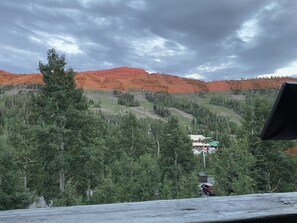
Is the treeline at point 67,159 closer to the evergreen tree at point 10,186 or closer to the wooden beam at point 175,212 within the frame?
the evergreen tree at point 10,186

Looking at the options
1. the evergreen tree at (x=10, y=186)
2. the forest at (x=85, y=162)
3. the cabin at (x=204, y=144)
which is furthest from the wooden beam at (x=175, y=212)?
the cabin at (x=204, y=144)

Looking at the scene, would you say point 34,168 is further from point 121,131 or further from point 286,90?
point 286,90

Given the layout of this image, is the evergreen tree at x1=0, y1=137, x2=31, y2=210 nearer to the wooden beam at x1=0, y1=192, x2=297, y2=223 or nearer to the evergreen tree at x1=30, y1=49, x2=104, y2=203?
the evergreen tree at x1=30, y1=49, x2=104, y2=203

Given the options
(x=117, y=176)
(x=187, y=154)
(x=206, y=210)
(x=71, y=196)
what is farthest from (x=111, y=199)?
(x=206, y=210)

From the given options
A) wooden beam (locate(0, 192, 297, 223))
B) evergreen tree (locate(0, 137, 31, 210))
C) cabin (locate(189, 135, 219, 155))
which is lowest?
cabin (locate(189, 135, 219, 155))

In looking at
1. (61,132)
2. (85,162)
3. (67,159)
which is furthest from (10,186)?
(85,162)

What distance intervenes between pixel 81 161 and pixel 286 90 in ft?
73.2

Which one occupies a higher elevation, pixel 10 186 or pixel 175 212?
pixel 175 212

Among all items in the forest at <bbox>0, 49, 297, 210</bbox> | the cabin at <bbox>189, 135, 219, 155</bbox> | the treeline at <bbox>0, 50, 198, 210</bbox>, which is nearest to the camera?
the forest at <bbox>0, 49, 297, 210</bbox>

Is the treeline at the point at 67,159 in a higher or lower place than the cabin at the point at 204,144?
higher

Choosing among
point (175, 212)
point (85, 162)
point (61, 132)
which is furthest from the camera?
point (85, 162)

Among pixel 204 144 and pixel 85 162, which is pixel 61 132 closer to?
pixel 85 162

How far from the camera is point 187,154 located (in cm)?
3089

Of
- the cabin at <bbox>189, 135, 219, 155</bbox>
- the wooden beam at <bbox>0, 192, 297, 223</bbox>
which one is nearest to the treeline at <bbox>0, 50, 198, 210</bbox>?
the wooden beam at <bbox>0, 192, 297, 223</bbox>
